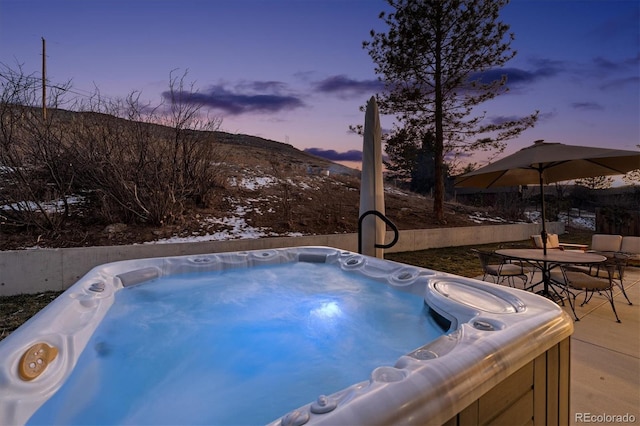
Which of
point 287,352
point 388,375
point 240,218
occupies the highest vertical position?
point 240,218

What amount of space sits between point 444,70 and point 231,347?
815cm

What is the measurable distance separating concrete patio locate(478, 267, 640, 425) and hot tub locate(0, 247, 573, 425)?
521 mm

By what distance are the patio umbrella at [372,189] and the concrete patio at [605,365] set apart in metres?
1.92

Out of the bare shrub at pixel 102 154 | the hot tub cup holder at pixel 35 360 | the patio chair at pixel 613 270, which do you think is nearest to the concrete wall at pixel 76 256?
the bare shrub at pixel 102 154

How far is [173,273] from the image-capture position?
3.21 metres

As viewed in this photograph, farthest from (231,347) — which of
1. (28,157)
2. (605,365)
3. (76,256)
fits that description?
(28,157)

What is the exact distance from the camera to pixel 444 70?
25.5 feet

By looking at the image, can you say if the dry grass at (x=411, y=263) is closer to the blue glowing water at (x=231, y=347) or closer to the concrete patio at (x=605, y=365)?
the blue glowing water at (x=231, y=347)

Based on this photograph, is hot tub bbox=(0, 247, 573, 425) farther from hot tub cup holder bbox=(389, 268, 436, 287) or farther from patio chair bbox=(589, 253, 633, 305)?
patio chair bbox=(589, 253, 633, 305)

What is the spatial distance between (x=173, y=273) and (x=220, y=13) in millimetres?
4142

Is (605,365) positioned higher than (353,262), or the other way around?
(353,262)

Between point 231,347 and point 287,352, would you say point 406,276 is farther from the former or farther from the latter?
point 231,347

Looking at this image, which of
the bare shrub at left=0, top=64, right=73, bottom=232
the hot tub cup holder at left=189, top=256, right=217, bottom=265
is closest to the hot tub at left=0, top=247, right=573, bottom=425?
the hot tub cup holder at left=189, top=256, right=217, bottom=265

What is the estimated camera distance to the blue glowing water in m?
1.40
